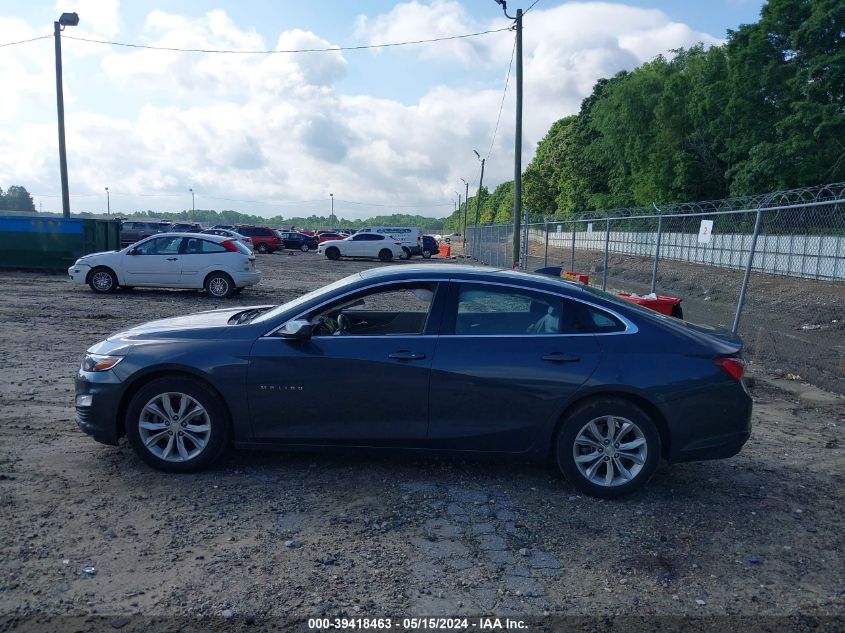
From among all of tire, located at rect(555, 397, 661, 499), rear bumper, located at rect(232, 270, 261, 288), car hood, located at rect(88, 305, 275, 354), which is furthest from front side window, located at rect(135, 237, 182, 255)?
tire, located at rect(555, 397, 661, 499)

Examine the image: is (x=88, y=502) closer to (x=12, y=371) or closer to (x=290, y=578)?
(x=290, y=578)

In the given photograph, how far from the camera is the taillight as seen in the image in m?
4.76

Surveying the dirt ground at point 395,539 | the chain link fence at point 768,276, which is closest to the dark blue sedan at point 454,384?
the dirt ground at point 395,539

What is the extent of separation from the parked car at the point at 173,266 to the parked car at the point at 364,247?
72.4 ft

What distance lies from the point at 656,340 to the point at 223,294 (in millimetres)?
13613

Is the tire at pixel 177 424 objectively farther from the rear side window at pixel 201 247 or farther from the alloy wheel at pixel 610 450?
the rear side window at pixel 201 247

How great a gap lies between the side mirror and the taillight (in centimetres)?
280

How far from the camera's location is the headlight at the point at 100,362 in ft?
16.4

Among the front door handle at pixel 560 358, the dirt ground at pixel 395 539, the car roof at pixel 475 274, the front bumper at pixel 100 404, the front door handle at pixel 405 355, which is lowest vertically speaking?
the dirt ground at pixel 395 539

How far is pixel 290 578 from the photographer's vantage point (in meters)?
3.64

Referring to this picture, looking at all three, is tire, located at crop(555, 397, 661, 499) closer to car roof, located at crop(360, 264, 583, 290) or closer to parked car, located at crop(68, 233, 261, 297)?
car roof, located at crop(360, 264, 583, 290)

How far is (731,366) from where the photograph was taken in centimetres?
478

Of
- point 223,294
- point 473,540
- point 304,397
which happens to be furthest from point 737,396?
point 223,294

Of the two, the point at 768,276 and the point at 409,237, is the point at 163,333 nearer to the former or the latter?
the point at 768,276
